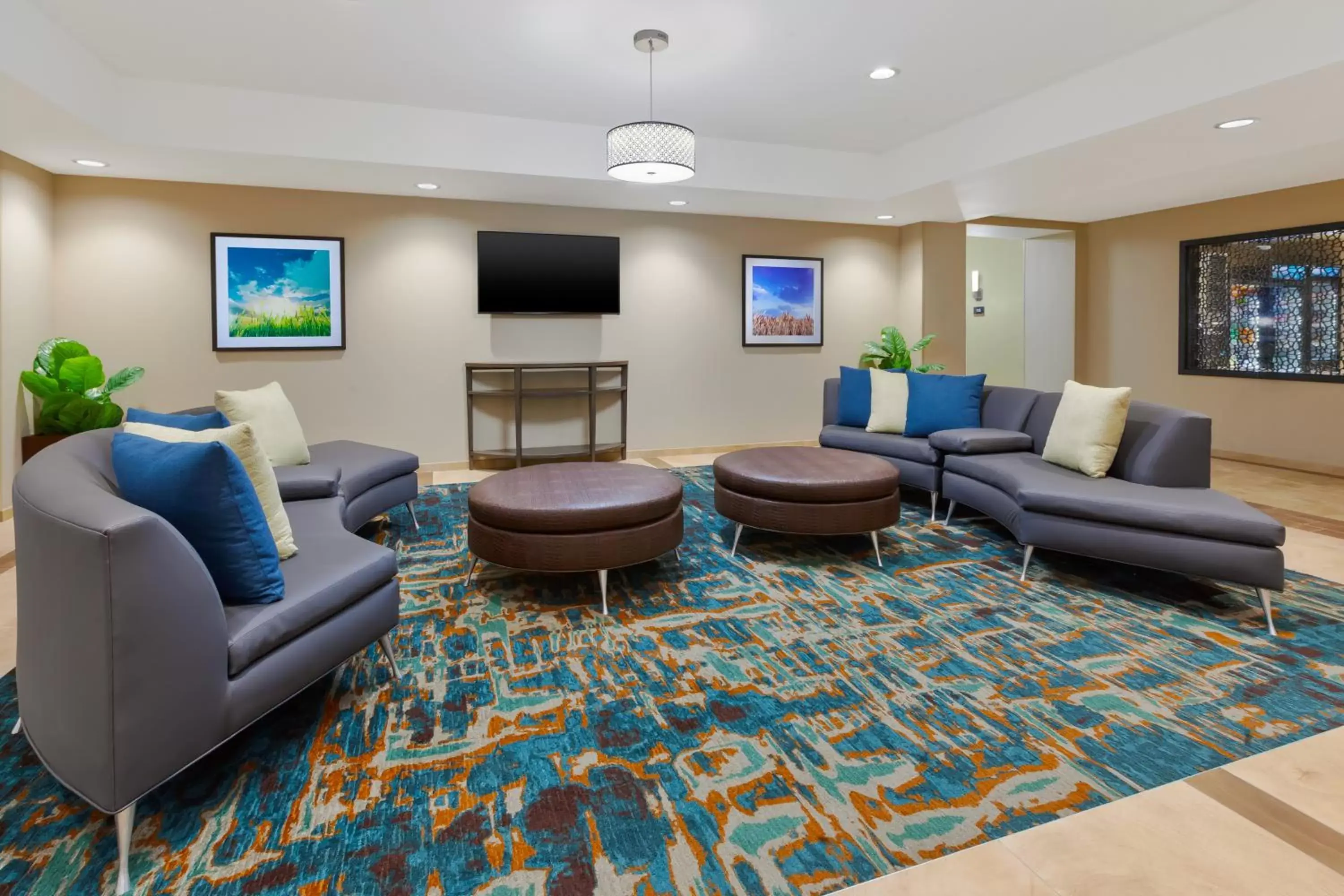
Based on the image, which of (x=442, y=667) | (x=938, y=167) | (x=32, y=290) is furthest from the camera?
(x=938, y=167)

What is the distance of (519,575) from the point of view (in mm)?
3396

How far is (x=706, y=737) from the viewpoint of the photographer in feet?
6.61

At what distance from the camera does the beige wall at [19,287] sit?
447 centimetres

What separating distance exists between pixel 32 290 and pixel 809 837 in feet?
19.6

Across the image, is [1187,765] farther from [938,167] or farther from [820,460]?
[938,167]

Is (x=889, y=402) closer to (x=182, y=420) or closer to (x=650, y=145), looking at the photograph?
(x=650, y=145)

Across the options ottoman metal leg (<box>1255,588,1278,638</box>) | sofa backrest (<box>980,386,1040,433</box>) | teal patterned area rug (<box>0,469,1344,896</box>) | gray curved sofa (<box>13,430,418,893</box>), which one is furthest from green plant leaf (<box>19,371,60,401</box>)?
ottoman metal leg (<box>1255,588,1278,638</box>)

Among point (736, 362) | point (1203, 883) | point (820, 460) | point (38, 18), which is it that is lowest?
point (1203, 883)

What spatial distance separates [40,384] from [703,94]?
4.65 m

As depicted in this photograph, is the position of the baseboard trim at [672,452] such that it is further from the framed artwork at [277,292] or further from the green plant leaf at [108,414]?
the green plant leaf at [108,414]

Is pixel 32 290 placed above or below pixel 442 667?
above

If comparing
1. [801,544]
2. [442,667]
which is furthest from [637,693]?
[801,544]

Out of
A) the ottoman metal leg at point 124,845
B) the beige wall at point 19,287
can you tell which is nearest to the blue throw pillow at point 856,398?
the ottoman metal leg at point 124,845

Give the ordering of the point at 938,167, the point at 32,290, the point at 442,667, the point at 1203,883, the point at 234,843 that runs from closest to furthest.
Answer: the point at 1203,883
the point at 234,843
the point at 442,667
the point at 32,290
the point at 938,167
